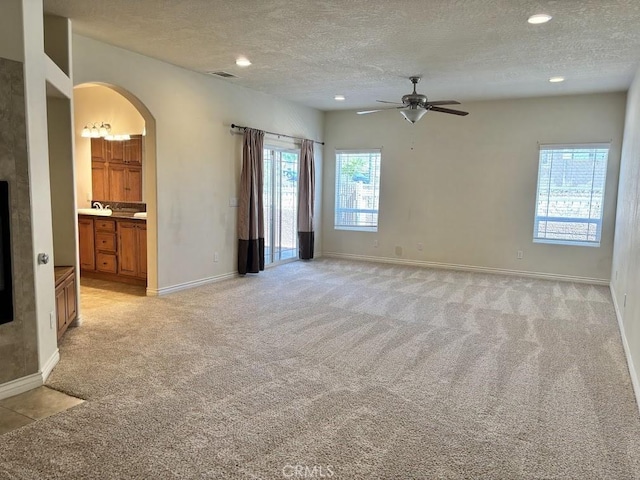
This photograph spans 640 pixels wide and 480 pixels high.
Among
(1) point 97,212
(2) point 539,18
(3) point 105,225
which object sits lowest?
(3) point 105,225

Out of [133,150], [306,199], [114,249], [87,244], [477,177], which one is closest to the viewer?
[114,249]

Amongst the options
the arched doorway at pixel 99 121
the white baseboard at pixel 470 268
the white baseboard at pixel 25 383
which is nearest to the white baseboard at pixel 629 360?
the white baseboard at pixel 470 268

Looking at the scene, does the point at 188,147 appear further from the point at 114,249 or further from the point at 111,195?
the point at 111,195

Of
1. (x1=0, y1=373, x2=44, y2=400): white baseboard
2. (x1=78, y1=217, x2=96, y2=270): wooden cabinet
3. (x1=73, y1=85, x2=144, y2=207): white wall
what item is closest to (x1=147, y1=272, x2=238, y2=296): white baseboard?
(x1=78, y1=217, x2=96, y2=270): wooden cabinet

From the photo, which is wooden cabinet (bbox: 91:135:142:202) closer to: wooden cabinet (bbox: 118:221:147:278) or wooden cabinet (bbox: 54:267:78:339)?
wooden cabinet (bbox: 118:221:147:278)

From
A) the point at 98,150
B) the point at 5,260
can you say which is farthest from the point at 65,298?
the point at 98,150

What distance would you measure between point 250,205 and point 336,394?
4.11m

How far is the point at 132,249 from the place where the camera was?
6.00 metres

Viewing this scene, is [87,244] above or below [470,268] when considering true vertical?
above

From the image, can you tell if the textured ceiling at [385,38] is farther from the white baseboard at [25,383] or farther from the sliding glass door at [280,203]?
the white baseboard at [25,383]

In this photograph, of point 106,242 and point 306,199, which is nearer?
point 106,242

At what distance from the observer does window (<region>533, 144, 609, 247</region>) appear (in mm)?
6590

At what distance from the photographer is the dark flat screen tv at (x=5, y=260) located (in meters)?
2.78

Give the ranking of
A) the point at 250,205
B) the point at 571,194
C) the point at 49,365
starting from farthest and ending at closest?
the point at 571,194 → the point at 250,205 → the point at 49,365
